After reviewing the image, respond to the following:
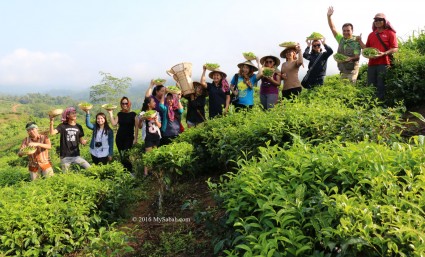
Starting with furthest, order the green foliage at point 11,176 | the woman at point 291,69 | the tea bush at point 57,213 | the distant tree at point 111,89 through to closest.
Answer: the distant tree at point 111,89, the green foliage at point 11,176, the woman at point 291,69, the tea bush at point 57,213

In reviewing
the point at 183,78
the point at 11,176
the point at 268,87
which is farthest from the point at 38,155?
the point at 268,87

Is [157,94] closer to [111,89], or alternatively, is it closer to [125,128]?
[125,128]

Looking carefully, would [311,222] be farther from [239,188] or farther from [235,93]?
[235,93]

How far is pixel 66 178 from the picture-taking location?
16.7 feet

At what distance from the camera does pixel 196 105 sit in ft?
22.9

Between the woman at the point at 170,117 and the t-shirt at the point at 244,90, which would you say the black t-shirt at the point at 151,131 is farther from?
the t-shirt at the point at 244,90

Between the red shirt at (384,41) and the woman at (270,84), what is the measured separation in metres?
1.58

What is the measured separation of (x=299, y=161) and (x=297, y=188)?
0.39 m

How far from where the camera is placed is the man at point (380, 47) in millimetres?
6461

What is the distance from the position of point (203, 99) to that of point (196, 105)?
177 mm

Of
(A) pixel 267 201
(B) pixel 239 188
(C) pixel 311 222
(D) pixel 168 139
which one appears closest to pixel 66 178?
(D) pixel 168 139

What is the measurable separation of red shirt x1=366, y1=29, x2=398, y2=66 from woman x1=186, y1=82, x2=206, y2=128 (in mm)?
2980

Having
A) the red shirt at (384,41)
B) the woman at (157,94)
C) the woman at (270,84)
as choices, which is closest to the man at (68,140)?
the woman at (157,94)

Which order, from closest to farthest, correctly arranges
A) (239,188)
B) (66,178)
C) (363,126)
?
(239,188) → (363,126) → (66,178)
